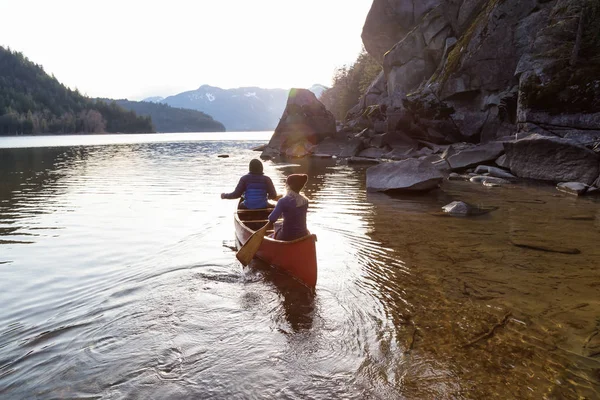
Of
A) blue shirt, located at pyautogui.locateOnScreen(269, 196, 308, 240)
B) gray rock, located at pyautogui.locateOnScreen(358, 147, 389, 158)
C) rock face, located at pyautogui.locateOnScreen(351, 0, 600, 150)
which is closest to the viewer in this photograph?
blue shirt, located at pyautogui.locateOnScreen(269, 196, 308, 240)

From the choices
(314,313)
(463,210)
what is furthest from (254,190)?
(463,210)

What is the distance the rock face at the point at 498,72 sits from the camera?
2030 cm

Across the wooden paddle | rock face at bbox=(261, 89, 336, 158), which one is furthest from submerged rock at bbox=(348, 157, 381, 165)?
the wooden paddle

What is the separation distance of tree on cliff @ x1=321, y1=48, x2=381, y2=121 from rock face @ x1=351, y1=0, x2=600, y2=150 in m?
18.3

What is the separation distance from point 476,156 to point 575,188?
7.49m

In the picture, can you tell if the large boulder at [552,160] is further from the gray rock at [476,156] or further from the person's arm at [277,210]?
the person's arm at [277,210]

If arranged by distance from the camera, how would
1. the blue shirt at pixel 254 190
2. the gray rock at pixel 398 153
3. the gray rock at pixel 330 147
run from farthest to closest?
the gray rock at pixel 330 147, the gray rock at pixel 398 153, the blue shirt at pixel 254 190

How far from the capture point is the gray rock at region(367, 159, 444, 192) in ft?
56.6

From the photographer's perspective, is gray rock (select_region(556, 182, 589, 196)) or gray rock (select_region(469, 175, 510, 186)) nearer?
gray rock (select_region(556, 182, 589, 196))

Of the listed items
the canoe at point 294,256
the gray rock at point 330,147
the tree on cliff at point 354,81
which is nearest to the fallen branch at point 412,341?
the canoe at point 294,256

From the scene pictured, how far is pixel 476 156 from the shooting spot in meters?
23.4

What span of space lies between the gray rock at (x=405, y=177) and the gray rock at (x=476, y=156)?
6.89 metres

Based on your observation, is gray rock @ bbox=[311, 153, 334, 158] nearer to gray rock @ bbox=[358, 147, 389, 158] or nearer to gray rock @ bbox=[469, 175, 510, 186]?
gray rock @ bbox=[358, 147, 389, 158]

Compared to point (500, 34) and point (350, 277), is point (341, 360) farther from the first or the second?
point (500, 34)
